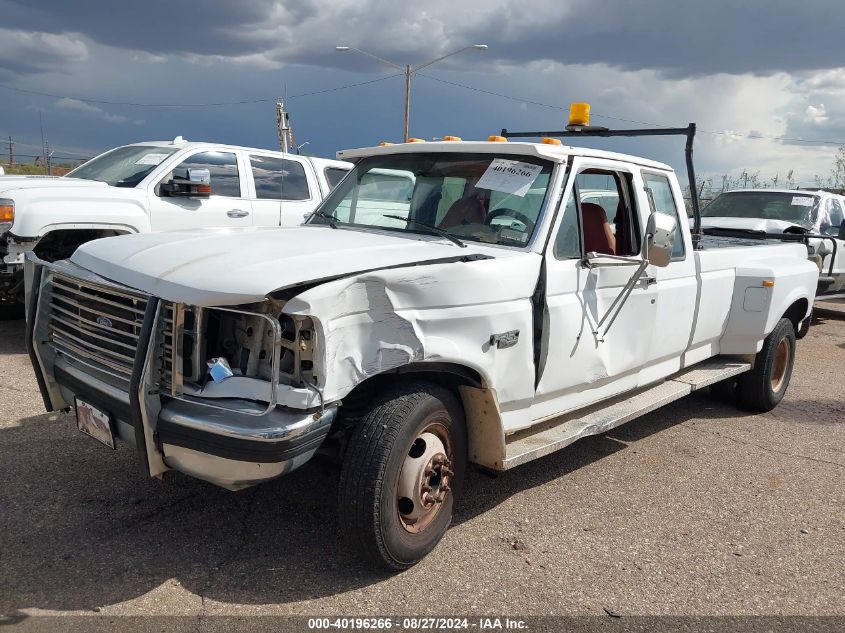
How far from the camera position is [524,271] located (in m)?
3.67

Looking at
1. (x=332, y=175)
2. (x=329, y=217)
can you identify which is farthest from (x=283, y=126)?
(x=329, y=217)

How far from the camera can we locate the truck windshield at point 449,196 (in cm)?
401

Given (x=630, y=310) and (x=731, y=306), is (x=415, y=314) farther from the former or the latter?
(x=731, y=306)

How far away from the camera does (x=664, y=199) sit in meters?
5.11

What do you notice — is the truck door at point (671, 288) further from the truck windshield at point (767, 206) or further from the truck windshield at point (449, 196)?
the truck windshield at point (767, 206)

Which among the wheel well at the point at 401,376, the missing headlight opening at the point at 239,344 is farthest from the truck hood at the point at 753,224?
the missing headlight opening at the point at 239,344

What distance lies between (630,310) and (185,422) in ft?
8.99

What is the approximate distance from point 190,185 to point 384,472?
5151mm

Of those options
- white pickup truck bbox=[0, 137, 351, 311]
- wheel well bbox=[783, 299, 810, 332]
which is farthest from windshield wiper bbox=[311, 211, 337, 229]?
wheel well bbox=[783, 299, 810, 332]

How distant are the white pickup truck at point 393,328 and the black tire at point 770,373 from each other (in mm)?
1383

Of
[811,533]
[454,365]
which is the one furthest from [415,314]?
[811,533]

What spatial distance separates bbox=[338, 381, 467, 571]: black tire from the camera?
305 centimetres

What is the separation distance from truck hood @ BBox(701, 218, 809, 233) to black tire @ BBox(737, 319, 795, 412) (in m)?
4.69

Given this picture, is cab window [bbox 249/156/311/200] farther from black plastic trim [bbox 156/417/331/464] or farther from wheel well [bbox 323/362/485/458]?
black plastic trim [bbox 156/417/331/464]
